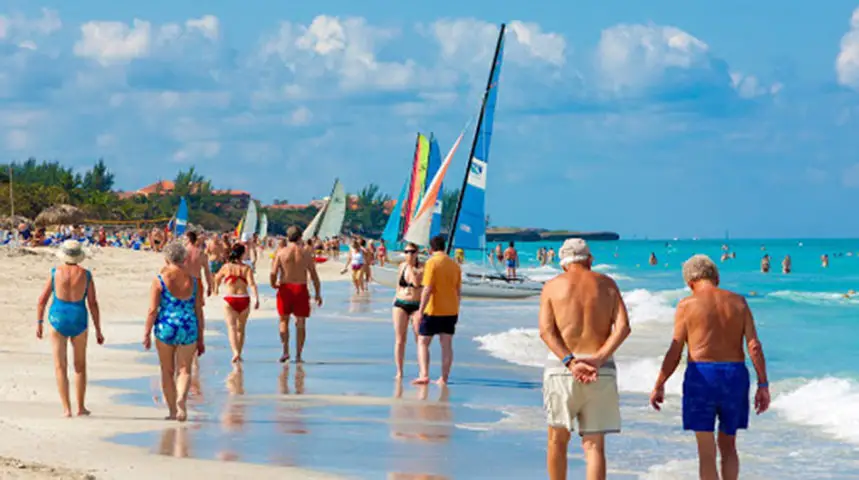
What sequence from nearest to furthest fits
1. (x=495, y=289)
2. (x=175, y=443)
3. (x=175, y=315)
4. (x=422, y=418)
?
(x=175, y=443) → (x=175, y=315) → (x=422, y=418) → (x=495, y=289)

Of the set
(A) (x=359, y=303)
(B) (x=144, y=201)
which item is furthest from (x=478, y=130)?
(B) (x=144, y=201)

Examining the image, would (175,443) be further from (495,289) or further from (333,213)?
(333,213)

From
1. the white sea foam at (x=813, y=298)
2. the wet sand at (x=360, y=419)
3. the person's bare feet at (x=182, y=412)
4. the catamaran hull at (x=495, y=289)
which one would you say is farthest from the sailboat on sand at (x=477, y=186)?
the white sea foam at (x=813, y=298)

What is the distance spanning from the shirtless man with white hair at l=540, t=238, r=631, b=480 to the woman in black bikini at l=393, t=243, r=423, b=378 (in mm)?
6215

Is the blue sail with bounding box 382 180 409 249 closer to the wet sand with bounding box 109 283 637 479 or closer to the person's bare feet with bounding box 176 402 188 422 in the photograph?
the wet sand with bounding box 109 283 637 479

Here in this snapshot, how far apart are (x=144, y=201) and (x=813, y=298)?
350 ft

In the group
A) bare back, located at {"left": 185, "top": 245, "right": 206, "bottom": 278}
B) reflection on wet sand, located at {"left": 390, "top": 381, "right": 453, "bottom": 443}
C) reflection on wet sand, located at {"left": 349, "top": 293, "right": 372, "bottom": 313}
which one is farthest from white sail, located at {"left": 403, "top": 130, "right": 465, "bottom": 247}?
reflection on wet sand, located at {"left": 390, "top": 381, "right": 453, "bottom": 443}

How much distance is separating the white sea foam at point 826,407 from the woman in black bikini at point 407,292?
4.03 m

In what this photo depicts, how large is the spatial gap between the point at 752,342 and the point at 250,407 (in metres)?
5.47

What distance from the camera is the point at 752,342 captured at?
6.61 metres

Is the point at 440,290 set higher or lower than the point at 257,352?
higher

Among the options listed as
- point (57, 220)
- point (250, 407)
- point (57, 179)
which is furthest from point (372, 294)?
point (57, 179)

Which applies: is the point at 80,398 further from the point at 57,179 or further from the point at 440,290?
the point at 57,179

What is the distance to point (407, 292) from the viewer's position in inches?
507
